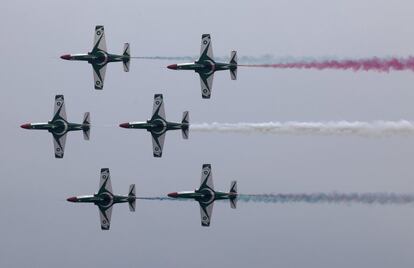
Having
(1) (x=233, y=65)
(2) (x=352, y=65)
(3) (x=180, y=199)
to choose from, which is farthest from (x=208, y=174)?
(2) (x=352, y=65)

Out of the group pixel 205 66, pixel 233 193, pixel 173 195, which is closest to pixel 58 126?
pixel 173 195

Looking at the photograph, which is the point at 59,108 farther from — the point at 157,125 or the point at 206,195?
the point at 206,195

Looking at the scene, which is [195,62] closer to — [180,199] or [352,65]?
[180,199]

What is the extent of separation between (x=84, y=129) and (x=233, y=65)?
1046cm

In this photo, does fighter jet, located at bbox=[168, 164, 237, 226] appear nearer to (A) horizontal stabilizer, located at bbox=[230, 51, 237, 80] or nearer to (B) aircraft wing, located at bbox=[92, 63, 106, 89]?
(A) horizontal stabilizer, located at bbox=[230, 51, 237, 80]

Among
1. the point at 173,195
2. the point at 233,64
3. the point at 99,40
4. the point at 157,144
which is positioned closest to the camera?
the point at 233,64

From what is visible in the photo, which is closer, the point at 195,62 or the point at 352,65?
the point at 352,65

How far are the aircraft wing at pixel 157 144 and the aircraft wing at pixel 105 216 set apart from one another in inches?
177

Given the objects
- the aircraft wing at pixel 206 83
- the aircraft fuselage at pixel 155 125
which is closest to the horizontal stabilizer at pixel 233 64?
the aircraft wing at pixel 206 83

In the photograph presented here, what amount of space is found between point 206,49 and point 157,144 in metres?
6.53

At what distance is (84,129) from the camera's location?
241 feet

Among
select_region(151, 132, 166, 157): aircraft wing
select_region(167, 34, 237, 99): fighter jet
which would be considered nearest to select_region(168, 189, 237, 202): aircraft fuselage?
select_region(151, 132, 166, 157): aircraft wing

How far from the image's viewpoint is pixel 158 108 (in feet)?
242

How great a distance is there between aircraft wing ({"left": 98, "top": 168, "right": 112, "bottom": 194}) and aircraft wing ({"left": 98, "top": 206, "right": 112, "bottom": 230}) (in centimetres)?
103
